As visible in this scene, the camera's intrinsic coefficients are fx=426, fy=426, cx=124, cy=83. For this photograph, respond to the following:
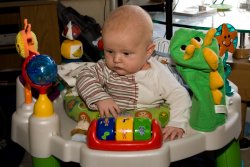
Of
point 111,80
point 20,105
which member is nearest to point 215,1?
point 111,80

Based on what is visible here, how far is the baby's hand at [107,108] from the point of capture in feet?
3.19

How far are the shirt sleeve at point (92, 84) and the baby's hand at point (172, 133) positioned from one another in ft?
0.55

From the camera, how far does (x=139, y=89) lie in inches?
39.8

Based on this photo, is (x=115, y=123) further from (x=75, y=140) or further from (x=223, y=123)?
(x=223, y=123)

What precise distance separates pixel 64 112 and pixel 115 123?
336 millimetres

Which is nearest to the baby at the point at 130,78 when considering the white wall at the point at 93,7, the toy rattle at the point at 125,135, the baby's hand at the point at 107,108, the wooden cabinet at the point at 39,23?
the baby's hand at the point at 107,108

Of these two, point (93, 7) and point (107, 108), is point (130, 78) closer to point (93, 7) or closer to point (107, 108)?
point (107, 108)

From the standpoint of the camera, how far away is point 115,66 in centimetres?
98

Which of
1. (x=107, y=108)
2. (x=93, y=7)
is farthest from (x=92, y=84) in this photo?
(x=93, y=7)

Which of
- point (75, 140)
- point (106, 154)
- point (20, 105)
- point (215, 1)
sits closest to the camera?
point (106, 154)

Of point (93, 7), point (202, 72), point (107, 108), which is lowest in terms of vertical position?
point (93, 7)

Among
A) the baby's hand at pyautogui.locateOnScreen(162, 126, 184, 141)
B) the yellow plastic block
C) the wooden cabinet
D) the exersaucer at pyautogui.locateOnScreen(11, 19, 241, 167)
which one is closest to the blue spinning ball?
the exersaucer at pyautogui.locateOnScreen(11, 19, 241, 167)

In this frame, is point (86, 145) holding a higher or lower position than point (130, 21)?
lower

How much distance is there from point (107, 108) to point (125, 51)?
5.4 inches
